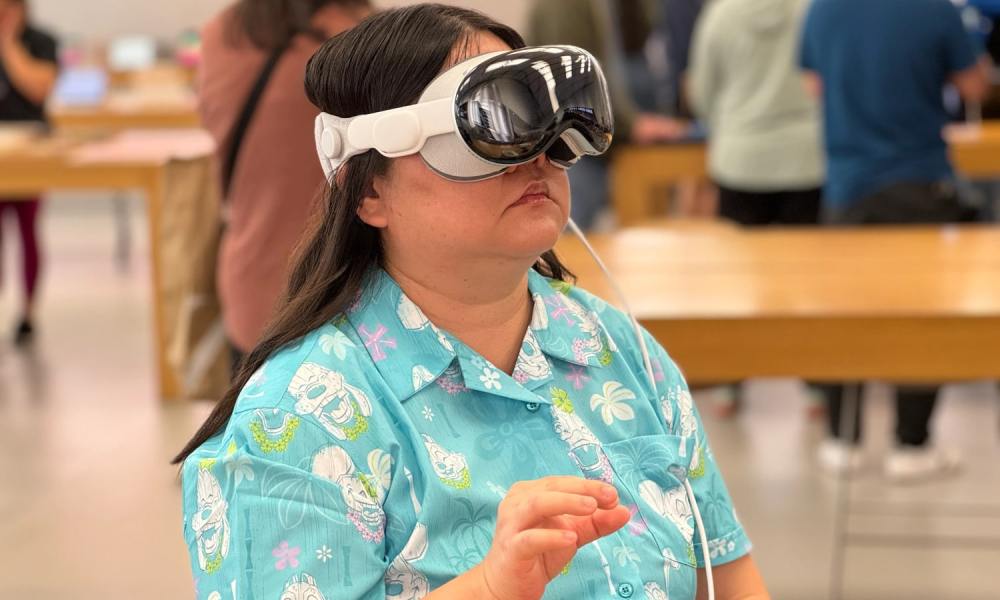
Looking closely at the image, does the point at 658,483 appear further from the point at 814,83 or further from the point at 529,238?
the point at 814,83

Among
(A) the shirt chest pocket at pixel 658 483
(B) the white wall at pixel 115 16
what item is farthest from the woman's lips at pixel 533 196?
(B) the white wall at pixel 115 16

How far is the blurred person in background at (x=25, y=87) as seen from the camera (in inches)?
214

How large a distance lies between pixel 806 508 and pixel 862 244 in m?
0.84

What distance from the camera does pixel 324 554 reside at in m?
1.11

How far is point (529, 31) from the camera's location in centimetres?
459

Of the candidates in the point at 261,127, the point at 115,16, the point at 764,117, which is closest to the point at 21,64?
the point at 764,117

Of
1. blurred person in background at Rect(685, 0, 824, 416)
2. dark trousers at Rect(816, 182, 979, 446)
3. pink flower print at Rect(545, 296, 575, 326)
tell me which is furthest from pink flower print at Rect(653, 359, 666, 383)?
blurred person in background at Rect(685, 0, 824, 416)

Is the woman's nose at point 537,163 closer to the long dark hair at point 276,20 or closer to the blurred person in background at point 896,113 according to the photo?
the long dark hair at point 276,20

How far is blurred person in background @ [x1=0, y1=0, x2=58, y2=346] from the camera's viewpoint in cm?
544

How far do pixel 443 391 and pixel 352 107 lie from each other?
28cm

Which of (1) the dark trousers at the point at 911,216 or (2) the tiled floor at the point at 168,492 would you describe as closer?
(2) the tiled floor at the point at 168,492

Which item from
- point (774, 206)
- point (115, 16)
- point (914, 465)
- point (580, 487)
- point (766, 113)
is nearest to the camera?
point (580, 487)

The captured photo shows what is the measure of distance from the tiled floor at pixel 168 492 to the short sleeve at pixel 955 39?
1129 millimetres

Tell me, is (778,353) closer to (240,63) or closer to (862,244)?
(862,244)
